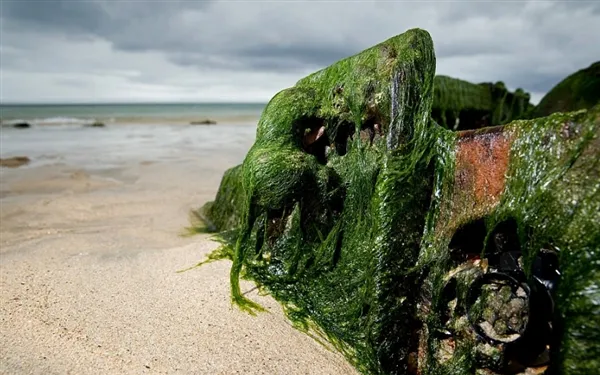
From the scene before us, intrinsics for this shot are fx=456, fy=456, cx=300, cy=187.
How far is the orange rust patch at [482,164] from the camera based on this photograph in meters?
2.37


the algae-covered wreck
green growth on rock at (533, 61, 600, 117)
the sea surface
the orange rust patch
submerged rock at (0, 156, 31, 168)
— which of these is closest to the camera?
the algae-covered wreck

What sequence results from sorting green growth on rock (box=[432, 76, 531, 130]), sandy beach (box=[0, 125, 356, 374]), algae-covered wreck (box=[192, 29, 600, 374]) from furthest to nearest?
green growth on rock (box=[432, 76, 531, 130]), sandy beach (box=[0, 125, 356, 374]), algae-covered wreck (box=[192, 29, 600, 374])

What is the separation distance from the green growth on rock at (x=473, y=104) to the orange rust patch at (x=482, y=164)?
491cm

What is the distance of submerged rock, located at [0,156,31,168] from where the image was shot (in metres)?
10.3

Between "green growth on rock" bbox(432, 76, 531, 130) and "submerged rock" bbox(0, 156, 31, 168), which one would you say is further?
"submerged rock" bbox(0, 156, 31, 168)

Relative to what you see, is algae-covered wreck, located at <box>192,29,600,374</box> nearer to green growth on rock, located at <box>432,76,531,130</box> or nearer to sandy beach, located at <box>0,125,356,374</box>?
sandy beach, located at <box>0,125,356,374</box>

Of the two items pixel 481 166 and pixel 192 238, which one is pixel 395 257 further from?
pixel 192 238

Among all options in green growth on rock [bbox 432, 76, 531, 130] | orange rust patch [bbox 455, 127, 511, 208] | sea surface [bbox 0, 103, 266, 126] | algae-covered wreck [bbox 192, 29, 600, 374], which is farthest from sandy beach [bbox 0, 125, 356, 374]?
sea surface [bbox 0, 103, 266, 126]

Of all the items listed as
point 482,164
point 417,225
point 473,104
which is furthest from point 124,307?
point 473,104

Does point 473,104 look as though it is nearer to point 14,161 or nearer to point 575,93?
point 575,93

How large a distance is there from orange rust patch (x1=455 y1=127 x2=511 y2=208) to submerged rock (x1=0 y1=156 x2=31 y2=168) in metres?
10.5

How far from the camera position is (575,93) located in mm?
6168

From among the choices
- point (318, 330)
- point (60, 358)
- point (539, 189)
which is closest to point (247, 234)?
point (318, 330)

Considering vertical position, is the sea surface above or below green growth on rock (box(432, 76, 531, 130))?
below
